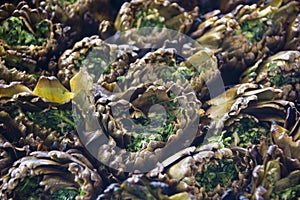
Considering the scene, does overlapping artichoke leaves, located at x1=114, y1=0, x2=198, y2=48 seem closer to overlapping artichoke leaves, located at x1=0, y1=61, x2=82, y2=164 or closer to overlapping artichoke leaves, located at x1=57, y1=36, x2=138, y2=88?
overlapping artichoke leaves, located at x1=57, y1=36, x2=138, y2=88

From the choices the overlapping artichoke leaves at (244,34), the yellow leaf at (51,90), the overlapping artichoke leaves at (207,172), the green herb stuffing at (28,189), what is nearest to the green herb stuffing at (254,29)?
the overlapping artichoke leaves at (244,34)

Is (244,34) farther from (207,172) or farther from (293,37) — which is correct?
(207,172)

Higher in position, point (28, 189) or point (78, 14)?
point (78, 14)

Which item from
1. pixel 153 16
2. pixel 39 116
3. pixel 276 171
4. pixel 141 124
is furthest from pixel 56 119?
pixel 276 171

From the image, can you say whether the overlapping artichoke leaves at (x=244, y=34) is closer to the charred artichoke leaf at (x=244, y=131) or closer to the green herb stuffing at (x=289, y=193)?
the charred artichoke leaf at (x=244, y=131)

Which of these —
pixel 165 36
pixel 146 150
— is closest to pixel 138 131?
pixel 146 150

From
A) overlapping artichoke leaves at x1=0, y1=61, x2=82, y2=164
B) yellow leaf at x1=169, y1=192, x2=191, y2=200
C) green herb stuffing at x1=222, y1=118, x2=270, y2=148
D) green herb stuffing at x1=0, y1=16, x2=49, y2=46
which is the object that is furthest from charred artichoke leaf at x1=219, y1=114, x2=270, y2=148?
green herb stuffing at x1=0, y1=16, x2=49, y2=46
